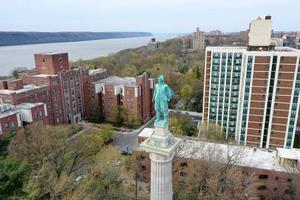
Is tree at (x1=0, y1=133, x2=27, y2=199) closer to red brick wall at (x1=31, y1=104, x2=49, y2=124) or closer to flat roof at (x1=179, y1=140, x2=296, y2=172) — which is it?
flat roof at (x1=179, y1=140, x2=296, y2=172)

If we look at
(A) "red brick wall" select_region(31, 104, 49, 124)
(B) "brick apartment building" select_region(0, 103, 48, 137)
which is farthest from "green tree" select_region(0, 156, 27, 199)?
(A) "red brick wall" select_region(31, 104, 49, 124)

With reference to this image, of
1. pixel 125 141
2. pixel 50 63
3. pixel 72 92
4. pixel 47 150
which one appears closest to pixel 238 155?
pixel 47 150

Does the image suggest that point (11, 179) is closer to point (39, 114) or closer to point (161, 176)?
point (161, 176)

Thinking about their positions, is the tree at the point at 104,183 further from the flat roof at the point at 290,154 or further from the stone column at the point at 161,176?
the flat roof at the point at 290,154

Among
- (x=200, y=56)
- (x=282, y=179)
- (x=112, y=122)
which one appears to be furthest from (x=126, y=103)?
(x=200, y=56)

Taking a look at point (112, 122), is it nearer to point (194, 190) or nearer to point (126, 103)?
point (126, 103)
